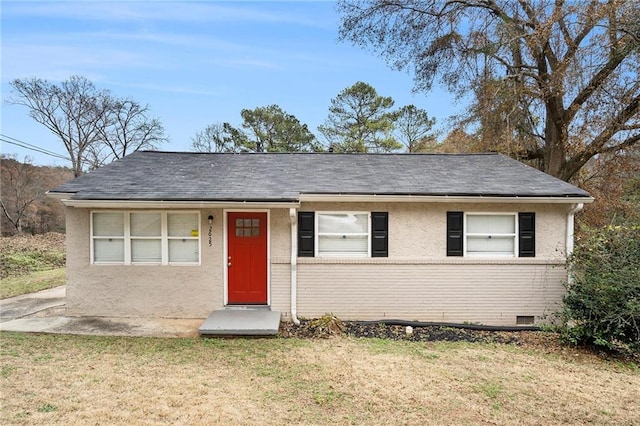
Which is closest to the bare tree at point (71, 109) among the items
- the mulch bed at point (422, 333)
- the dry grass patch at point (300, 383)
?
the dry grass patch at point (300, 383)

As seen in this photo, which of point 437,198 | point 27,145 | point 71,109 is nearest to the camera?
point 437,198

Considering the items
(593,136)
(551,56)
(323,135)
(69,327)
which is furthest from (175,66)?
(593,136)

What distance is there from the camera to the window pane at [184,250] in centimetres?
762

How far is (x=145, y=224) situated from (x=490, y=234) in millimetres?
7556

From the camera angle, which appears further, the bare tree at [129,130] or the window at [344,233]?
the bare tree at [129,130]

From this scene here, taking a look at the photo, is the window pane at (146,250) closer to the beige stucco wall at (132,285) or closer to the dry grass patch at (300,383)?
the beige stucco wall at (132,285)

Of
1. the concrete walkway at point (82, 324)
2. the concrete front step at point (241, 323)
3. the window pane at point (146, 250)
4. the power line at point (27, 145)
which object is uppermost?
the power line at point (27, 145)

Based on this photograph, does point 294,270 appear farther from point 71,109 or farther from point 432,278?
point 71,109

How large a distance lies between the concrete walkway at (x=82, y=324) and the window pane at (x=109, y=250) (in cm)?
126

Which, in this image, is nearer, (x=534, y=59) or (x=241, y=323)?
(x=241, y=323)

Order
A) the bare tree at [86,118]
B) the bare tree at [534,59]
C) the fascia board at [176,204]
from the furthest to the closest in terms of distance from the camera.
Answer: the bare tree at [86,118] < the bare tree at [534,59] < the fascia board at [176,204]

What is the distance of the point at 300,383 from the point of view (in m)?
4.68

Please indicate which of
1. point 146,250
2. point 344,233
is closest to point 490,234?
point 344,233

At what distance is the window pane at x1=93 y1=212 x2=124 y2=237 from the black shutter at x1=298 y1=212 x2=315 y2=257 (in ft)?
12.6
